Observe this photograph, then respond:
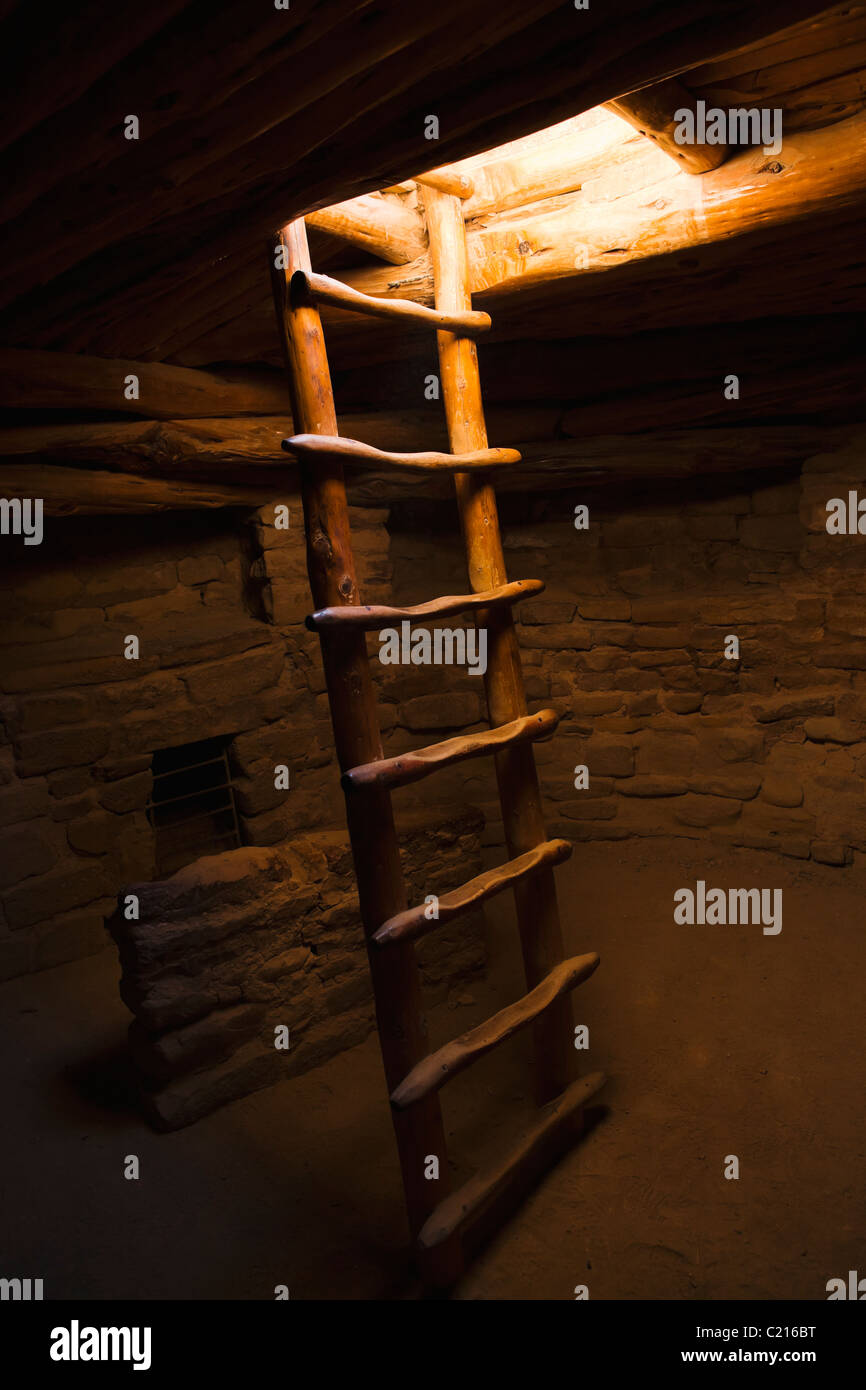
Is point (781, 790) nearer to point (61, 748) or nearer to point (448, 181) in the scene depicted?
point (448, 181)

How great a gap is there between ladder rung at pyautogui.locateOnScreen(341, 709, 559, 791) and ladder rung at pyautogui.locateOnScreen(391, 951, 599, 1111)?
72 cm

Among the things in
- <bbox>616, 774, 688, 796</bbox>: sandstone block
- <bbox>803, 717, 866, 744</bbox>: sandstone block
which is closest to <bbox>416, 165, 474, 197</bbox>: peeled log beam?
<bbox>803, 717, 866, 744</bbox>: sandstone block

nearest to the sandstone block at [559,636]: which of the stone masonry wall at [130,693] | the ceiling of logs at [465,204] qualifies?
the stone masonry wall at [130,693]

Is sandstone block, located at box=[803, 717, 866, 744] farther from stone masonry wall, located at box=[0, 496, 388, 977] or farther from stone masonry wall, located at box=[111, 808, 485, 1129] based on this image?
stone masonry wall, located at box=[0, 496, 388, 977]

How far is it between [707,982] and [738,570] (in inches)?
77.1

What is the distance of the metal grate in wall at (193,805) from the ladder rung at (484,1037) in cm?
194

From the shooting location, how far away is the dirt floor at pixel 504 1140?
240 cm

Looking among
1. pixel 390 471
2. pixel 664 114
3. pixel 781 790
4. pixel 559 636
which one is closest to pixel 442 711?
pixel 559 636

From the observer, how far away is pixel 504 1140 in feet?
9.14

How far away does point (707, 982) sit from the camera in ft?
11.7

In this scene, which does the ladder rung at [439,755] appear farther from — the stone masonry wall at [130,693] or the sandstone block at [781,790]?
the sandstone block at [781,790]

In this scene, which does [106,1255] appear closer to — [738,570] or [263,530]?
[263,530]

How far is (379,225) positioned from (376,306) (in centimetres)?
46
